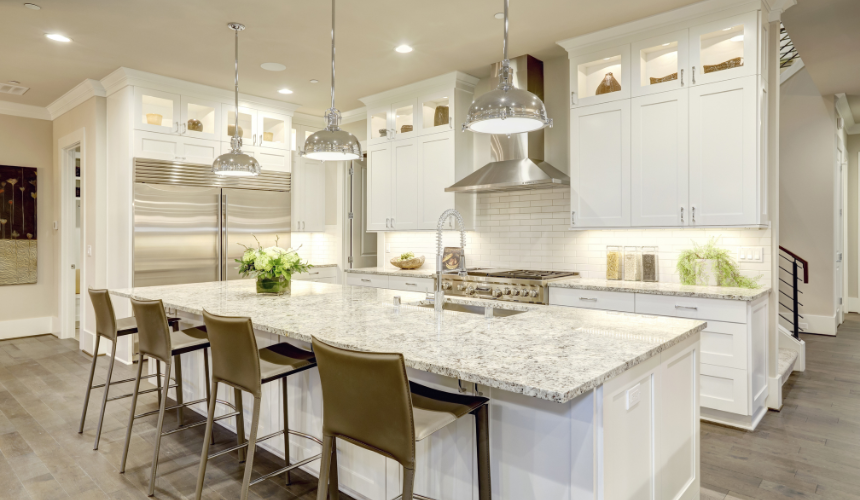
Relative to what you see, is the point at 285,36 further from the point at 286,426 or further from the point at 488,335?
the point at 488,335

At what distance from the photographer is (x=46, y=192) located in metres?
6.13

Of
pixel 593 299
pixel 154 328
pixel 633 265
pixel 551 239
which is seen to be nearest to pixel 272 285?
pixel 154 328

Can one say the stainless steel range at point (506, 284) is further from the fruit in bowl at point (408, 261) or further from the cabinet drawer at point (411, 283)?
the fruit in bowl at point (408, 261)

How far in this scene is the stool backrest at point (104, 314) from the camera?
9.91 feet

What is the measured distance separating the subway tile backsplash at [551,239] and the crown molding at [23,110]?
480 centimetres

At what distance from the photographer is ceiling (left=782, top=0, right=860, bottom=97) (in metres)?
3.54

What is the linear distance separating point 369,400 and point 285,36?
3.38 m

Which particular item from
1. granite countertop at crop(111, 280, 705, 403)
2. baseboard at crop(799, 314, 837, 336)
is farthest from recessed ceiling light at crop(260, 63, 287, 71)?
baseboard at crop(799, 314, 837, 336)

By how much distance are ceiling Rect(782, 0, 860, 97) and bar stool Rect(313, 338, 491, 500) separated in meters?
3.74

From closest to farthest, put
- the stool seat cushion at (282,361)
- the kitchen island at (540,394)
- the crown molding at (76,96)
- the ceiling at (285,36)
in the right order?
1. the kitchen island at (540,394)
2. the stool seat cushion at (282,361)
3. the ceiling at (285,36)
4. the crown molding at (76,96)

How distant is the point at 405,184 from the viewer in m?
5.39

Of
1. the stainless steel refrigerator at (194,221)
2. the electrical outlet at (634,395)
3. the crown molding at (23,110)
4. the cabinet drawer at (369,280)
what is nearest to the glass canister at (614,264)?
the cabinet drawer at (369,280)

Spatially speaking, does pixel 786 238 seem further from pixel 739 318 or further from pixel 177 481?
pixel 177 481

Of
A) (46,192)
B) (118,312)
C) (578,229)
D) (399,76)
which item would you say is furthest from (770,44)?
(46,192)
